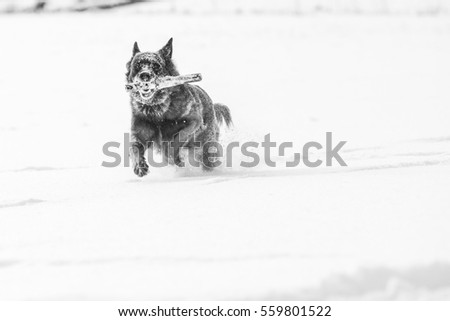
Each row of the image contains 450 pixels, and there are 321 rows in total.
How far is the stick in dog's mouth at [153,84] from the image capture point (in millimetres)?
4238

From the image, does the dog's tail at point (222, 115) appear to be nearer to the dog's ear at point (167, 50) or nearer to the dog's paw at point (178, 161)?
the dog's paw at point (178, 161)

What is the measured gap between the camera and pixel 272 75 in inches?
349

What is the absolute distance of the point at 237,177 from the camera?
176 inches

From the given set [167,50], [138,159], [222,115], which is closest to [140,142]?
[138,159]

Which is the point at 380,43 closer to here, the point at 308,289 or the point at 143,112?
the point at 143,112

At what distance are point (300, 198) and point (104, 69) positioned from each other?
18.4 ft

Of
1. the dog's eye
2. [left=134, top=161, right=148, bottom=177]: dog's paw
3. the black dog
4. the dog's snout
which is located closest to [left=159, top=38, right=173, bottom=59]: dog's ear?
the black dog

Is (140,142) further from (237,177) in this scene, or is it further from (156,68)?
(237,177)

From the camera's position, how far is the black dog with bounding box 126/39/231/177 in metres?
4.29

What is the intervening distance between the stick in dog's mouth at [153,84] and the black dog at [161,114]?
0.07 feet

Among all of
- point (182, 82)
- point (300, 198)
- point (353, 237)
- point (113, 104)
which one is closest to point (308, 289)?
point (353, 237)

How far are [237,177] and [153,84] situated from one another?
2.70 ft

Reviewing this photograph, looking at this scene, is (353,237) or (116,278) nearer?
(116,278)

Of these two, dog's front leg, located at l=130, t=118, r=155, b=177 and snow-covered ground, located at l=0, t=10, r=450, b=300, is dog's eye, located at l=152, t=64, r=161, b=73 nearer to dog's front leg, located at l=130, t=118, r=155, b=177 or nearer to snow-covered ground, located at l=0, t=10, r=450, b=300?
dog's front leg, located at l=130, t=118, r=155, b=177
